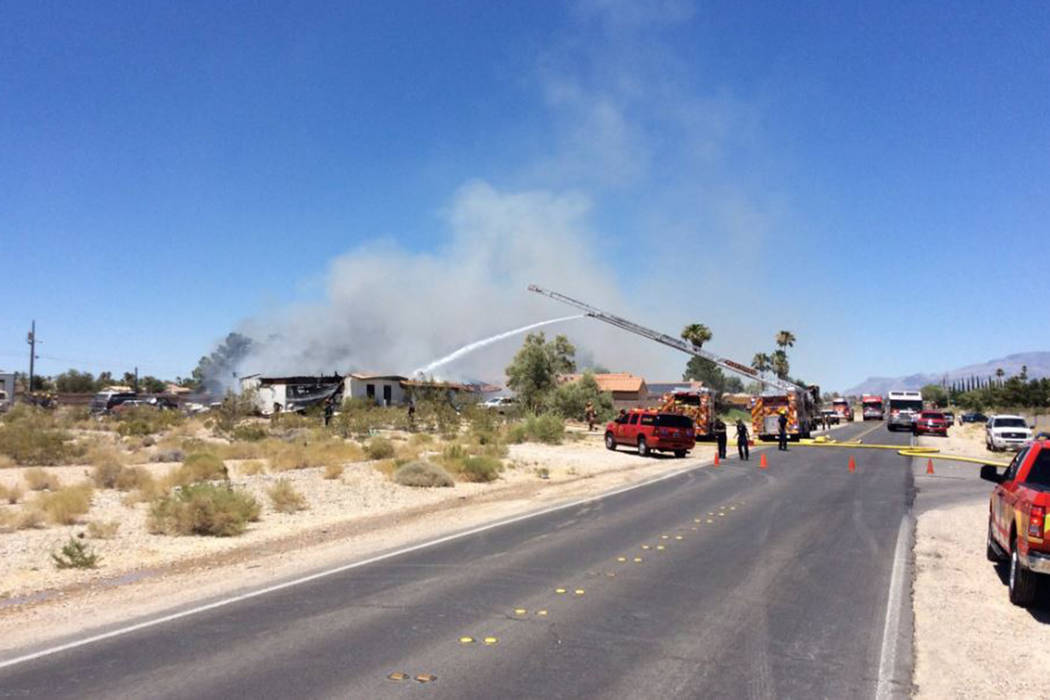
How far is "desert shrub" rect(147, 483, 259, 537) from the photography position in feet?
48.5

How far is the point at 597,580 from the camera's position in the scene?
984 centimetres

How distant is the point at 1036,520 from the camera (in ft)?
26.4

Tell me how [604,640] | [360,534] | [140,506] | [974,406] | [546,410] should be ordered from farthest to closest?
[974,406]
[546,410]
[140,506]
[360,534]
[604,640]

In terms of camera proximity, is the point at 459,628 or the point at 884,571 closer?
the point at 459,628

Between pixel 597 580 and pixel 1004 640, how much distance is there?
424cm

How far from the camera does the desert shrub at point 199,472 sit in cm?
2066

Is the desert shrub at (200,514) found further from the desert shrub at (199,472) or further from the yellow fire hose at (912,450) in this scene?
the yellow fire hose at (912,450)

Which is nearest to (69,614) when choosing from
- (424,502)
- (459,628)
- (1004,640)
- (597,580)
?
(459,628)

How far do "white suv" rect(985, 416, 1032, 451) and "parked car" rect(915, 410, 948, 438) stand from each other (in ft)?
57.1

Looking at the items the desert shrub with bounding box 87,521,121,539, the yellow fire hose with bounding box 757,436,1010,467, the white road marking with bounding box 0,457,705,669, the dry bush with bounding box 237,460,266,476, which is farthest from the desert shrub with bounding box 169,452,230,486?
the yellow fire hose with bounding box 757,436,1010,467

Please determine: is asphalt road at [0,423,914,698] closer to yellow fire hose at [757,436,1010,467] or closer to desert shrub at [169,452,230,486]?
desert shrub at [169,452,230,486]

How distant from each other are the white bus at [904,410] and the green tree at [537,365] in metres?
28.1

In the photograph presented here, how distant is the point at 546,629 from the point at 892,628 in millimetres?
3330

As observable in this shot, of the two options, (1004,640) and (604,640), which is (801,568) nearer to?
(1004,640)
